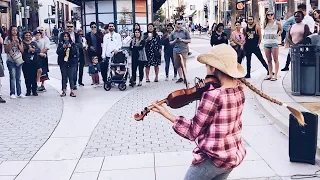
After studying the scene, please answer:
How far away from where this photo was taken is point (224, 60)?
3.27 metres

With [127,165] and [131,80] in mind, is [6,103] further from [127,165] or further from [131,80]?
[127,165]

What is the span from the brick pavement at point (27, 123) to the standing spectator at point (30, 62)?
0.36 m

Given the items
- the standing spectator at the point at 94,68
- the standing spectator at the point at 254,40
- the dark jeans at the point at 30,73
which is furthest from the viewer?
the standing spectator at the point at 94,68

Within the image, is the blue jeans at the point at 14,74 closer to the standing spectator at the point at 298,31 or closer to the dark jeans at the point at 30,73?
the dark jeans at the point at 30,73

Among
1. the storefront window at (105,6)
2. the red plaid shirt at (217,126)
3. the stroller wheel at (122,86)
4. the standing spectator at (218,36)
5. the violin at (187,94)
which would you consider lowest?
the stroller wheel at (122,86)

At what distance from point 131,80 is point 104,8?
8820mm

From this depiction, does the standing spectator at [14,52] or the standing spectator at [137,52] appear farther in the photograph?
the standing spectator at [137,52]

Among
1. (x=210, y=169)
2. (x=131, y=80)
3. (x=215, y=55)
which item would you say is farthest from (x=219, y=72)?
(x=131, y=80)

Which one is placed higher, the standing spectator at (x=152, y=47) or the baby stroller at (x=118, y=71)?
the standing spectator at (x=152, y=47)

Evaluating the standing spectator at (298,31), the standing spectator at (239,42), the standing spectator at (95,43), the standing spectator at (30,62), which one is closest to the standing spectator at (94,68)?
Result: the standing spectator at (95,43)

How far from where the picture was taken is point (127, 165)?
602 centimetres

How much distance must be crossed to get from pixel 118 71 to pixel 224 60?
9.30 m

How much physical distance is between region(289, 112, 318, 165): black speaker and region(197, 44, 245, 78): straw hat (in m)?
2.67

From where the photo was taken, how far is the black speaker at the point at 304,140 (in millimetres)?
5680
